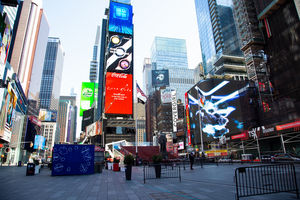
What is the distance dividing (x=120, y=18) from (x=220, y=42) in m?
49.5

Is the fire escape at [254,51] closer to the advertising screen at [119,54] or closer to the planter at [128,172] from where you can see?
the advertising screen at [119,54]

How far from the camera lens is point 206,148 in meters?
70.6

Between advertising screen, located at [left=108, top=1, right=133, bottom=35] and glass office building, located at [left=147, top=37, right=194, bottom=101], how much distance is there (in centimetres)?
9094

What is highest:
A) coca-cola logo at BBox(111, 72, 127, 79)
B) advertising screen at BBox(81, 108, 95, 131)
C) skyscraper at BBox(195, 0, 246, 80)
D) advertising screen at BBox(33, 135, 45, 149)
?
skyscraper at BBox(195, 0, 246, 80)

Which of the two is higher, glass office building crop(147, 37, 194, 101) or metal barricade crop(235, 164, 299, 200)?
glass office building crop(147, 37, 194, 101)

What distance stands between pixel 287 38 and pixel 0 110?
66.4 m

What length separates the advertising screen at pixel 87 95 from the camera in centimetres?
12218

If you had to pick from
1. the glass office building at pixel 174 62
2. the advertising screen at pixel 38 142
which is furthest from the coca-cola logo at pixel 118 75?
the glass office building at pixel 174 62

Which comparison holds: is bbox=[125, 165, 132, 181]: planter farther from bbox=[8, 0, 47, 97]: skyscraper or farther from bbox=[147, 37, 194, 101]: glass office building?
bbox=[147, 37, 194, 101]: glass office building

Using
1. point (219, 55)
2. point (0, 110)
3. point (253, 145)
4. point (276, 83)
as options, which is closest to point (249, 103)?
point (276, 83)

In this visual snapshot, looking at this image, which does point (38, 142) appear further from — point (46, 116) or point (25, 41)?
point (25, 41)

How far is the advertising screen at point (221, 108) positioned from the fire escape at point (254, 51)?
4.35m

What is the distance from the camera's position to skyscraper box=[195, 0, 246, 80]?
90.0m

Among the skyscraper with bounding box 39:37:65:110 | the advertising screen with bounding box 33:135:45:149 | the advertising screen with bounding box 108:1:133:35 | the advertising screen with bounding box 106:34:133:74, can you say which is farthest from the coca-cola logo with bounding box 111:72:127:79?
the skyscraper with bounding box 39:37:65:110
